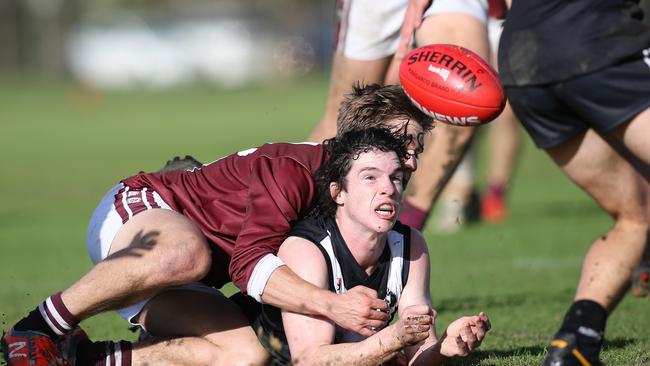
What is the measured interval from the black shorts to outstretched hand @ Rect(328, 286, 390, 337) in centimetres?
108

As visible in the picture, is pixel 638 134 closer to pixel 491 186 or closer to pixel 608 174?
pixel 608 174

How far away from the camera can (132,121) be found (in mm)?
28625

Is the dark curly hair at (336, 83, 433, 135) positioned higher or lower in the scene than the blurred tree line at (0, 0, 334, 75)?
higher

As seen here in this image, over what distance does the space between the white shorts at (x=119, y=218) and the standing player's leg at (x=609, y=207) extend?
1.69 m

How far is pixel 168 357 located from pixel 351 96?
1.40 metres

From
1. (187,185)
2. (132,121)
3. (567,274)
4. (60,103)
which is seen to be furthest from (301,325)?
(60,103)

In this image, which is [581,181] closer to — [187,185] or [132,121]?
[187,185]

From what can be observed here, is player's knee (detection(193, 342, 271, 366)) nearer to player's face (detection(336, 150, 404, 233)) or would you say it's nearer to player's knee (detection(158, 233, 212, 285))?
player's knee (detection(158, 233, 212, 285))

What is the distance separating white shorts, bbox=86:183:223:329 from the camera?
192 inches

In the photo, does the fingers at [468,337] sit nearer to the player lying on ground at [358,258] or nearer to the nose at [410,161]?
the player lying on ground at [358,258]

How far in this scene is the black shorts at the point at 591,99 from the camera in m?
4.26

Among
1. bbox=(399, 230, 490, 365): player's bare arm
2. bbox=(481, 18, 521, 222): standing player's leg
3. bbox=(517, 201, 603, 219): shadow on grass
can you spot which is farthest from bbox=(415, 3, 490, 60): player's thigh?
bbox=(517, 201, 603, 219): shadow on grass

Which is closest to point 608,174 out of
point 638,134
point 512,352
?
point 638,134

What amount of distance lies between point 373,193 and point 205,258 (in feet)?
2.54
